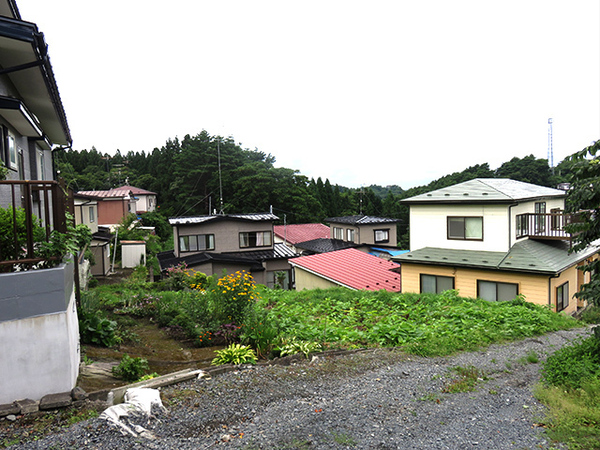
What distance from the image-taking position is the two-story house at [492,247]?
14.5 metres

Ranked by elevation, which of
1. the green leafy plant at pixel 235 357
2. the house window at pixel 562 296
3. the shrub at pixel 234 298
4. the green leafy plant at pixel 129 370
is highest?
the shrub at pixel 234 298

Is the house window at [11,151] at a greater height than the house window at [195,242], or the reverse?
the house window at [11,151]

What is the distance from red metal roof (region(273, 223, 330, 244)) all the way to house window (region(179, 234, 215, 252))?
433 inches

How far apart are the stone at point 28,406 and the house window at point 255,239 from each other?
22880 millimetres

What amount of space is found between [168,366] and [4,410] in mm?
2262

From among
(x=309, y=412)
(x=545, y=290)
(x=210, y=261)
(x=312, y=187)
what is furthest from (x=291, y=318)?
(x=312, y=187)

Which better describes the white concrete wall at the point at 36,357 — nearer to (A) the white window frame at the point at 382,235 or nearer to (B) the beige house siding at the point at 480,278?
(B) the beige house siding at the point at 480,278

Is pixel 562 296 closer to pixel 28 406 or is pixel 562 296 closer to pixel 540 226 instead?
pixel 540 226

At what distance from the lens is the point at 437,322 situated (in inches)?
373

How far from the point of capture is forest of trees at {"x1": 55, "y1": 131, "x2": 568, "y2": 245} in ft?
142

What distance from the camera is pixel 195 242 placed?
2609 centimetres

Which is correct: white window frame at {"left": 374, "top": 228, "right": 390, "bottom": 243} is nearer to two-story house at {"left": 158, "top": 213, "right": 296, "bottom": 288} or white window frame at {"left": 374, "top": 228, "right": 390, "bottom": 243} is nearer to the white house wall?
two-story house at {"left": 158, "top": 213, "right": 296, "bottom": 288}

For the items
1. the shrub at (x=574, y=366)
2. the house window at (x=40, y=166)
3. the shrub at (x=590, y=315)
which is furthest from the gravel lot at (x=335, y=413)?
the shrub at (x=590, y=315)

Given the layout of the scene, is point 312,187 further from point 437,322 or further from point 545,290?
point 437,322
